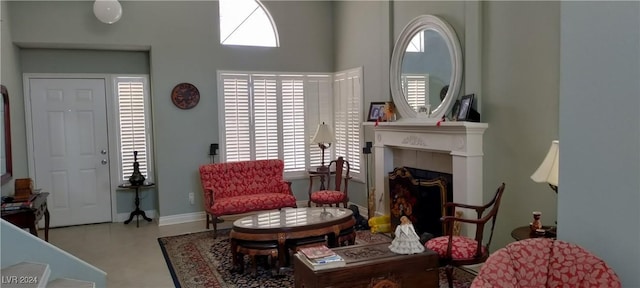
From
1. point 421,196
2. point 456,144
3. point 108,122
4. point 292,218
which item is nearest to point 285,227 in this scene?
point 292,218

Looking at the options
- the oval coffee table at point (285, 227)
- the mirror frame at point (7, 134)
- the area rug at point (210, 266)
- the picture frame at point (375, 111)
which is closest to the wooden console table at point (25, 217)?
the mirror frame at point (7, 134)

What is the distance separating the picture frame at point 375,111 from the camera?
18.3ft

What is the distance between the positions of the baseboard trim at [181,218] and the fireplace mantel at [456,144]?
118 inches

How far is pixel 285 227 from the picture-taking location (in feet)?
13.1

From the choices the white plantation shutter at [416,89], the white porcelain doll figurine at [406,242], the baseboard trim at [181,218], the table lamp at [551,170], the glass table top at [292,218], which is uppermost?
the white plantation shutter at [416,89]

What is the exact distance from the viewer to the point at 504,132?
3.96 m

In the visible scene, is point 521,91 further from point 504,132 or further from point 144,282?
point 144,282

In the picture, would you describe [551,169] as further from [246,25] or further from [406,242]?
[246,25]

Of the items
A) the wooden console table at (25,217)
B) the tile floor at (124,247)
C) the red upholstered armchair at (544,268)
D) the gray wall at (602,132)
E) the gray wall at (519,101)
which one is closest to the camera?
the red upholstered armchair at (544,268)

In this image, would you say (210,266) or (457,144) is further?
(210,266)

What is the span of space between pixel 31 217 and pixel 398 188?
3.74 metres

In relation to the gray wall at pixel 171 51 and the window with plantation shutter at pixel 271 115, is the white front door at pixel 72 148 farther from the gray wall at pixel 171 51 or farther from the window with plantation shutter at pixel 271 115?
the window with plantation shutter at pixel 271 115

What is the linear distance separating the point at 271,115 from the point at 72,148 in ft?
9.16

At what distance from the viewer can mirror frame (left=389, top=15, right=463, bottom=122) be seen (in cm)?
439
